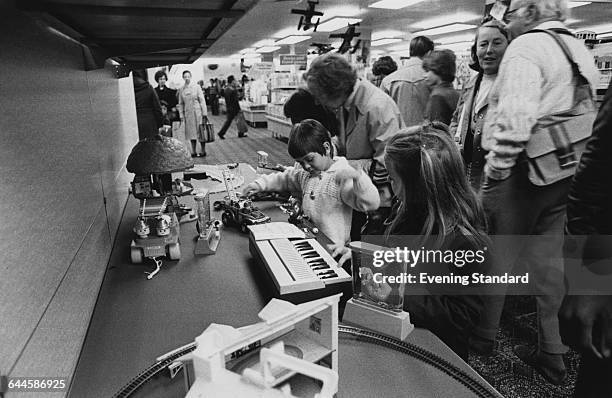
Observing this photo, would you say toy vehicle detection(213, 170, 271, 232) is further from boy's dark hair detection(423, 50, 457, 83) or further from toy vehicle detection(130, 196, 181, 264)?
boy's dark hair detection(423, 50, 457, 83)

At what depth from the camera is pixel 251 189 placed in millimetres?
2104

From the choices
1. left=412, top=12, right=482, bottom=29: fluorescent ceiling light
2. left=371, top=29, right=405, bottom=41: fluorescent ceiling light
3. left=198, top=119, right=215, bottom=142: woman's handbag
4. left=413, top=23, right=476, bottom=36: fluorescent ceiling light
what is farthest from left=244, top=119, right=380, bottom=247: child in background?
left=371, top=29, right=405, bottom=41: fluorescent ceiling light

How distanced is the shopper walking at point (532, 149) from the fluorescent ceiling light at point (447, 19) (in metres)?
8.56

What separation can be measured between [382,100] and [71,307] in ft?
5.75

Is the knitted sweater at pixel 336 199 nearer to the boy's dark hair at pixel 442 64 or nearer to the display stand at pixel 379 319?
the display stand at pixel 379 319

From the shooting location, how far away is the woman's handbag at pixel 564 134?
1.66 meters

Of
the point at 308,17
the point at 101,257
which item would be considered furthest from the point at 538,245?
the point at 308,17

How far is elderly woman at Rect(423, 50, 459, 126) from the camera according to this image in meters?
2.88

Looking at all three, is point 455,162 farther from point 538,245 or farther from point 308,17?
point 308,17

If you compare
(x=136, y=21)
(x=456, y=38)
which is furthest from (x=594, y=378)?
(x=456, y=38)

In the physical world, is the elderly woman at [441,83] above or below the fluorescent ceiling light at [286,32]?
below

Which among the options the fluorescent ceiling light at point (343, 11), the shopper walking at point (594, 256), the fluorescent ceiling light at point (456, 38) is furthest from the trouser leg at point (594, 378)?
the fluorescent ceiling light at point (456, 38)

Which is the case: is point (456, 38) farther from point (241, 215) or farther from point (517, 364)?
point (241, 215)

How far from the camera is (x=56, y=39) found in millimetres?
1123
